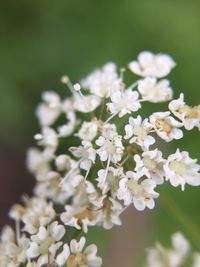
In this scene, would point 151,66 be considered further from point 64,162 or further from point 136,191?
point 136,191

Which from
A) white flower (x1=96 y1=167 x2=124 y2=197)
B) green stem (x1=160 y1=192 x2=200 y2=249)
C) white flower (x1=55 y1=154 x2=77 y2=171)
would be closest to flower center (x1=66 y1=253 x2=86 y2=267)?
white flower (x1=96 y1=167 x2=124 y2=197)

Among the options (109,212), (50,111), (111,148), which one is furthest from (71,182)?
(50,111)

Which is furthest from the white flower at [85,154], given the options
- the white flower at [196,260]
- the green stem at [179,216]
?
the white flower at [196,260]

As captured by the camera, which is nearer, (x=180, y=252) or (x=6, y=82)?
(x=180, y=252)

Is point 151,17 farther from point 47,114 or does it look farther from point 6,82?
point 47,114

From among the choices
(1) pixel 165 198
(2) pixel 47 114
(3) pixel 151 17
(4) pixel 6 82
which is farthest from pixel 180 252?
(4) pixel 6 82

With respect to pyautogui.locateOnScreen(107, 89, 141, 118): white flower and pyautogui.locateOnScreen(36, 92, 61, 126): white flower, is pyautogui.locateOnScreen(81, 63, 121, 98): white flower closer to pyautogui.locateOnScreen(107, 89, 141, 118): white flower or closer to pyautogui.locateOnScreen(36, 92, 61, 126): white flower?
pyautogui.locateOnScreen(107, 89, 141, 118): white flower
